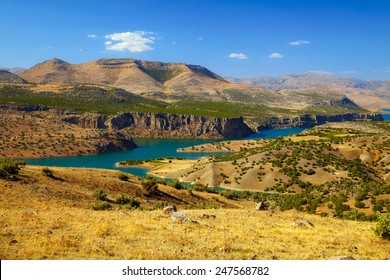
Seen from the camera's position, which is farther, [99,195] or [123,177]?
[123,177]

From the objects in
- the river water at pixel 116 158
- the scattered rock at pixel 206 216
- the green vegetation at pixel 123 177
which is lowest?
the river water at pixel 116 158

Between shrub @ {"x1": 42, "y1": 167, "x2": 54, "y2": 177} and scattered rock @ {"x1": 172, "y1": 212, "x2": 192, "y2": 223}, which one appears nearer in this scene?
scattered rock @ {"x1": 172, "y1": 212, "x2": 192, "y2": 223}

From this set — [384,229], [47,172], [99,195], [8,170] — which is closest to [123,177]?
[47,172]

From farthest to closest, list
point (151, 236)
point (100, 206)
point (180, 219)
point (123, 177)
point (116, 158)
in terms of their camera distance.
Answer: point (116, 158)
point (123, 177)
point (100, 206)
point (180, 219)
point (151, 236)

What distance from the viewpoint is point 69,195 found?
3097 cm

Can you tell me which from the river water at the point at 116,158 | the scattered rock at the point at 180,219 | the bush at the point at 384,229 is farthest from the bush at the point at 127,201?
the river water at the point at 116,158

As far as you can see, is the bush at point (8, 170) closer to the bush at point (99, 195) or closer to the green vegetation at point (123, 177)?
the bush at point (99, 195)

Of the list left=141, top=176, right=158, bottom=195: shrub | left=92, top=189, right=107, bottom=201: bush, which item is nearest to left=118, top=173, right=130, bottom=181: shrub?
left=141, top=176, right=158, bottom=195: shrub

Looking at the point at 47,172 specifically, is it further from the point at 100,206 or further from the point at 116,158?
the point at 116,158

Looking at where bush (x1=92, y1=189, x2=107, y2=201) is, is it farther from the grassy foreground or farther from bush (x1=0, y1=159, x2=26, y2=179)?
bush (x1=0, y1=159, x2=26, y2=179)

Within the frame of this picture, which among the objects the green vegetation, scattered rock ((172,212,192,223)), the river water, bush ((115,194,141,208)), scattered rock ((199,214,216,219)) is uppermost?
scattered rock ((172,212,192,223))
